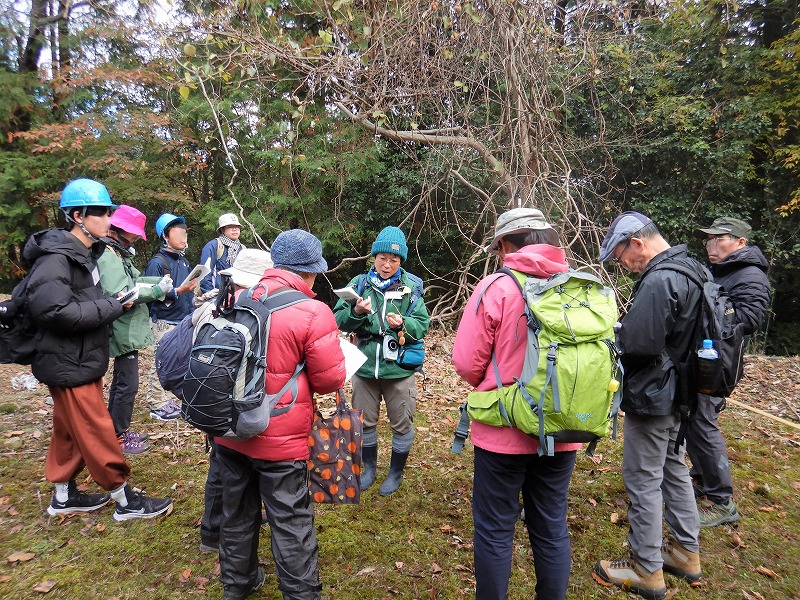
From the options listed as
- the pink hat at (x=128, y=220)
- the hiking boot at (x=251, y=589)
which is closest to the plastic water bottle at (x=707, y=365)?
the hiking boot at (x=251, y=589)

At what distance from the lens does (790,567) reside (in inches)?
120

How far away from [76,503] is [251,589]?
5.65 feet

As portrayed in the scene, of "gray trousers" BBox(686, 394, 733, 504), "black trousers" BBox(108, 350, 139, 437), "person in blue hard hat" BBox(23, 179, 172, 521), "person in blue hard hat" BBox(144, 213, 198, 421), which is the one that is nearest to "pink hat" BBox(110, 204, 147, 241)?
"person in blue hard hat" BBox(23, 179, 172, 521)

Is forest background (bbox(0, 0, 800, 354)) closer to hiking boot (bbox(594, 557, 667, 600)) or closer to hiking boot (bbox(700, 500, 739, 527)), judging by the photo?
hiking boot (bbox(700, 500, 739, 527))

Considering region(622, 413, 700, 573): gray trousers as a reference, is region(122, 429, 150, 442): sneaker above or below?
below

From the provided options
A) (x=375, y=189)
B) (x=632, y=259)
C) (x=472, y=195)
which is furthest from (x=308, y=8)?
(x=632, y=259)

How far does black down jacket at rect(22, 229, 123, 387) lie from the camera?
2.78m

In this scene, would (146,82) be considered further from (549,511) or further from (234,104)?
(549,511)

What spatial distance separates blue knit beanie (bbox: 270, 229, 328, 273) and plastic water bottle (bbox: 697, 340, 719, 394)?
7.07 feet

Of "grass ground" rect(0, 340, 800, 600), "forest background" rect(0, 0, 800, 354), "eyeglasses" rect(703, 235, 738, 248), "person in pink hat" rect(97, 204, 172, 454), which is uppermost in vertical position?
"forest background" rect(0, 0, 800, 354)

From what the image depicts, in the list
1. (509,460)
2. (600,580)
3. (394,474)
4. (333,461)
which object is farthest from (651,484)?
(394,474)

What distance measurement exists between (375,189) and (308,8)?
4.14 meters

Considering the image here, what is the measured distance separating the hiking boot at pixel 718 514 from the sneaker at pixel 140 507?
4014mm

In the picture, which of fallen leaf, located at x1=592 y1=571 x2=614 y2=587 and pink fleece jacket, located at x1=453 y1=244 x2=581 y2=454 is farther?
fallen leaf, located at x1=592 y1=571 x2=614 y2=587
